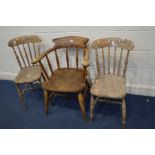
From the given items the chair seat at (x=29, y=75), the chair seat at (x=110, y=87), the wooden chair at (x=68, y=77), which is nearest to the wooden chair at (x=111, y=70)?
the chair seat at (x=110, y=87)

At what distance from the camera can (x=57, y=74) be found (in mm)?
2430

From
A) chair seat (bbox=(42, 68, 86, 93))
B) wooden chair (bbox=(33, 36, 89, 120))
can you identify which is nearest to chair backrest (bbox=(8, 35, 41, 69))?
wooden chair (bbox=(33, 36, 89, 120))

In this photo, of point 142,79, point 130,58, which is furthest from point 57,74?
point 142,79

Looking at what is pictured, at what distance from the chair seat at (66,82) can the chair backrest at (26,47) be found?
508mm

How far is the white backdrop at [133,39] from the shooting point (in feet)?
7.34

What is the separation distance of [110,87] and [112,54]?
1.65ft

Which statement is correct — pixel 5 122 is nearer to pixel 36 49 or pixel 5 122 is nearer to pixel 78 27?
pixel 36 49

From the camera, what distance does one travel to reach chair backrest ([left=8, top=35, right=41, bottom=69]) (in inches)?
102

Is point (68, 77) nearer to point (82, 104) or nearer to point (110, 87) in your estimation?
point (82, 104)

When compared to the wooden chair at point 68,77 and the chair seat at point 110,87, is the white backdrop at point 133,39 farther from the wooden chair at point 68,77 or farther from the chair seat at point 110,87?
the chair seat at point 110,87

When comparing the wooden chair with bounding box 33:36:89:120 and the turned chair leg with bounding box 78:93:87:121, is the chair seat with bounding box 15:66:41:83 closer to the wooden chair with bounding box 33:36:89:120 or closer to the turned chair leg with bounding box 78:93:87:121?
the wooden chair with bounding box 33:36:89:120

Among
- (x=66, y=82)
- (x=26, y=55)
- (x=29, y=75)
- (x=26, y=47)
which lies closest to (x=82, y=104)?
(x=66, y=82)

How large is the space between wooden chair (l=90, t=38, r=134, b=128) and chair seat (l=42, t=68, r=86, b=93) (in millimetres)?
162
